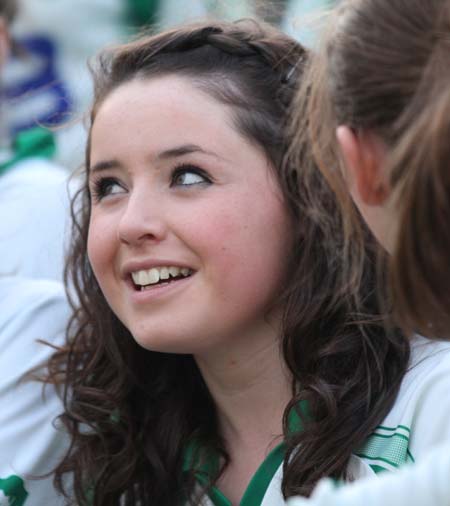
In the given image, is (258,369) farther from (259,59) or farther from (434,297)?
(434,297)

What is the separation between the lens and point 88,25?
598 cm

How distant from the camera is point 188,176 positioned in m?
2.00

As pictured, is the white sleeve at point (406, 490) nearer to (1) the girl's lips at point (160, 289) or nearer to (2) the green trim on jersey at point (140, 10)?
(1) the girl's lips at point (160, 289)

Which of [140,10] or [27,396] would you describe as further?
[140,10]

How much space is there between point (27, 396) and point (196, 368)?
366 millimetres

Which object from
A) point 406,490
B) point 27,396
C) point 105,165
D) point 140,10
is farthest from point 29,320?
point 140,10

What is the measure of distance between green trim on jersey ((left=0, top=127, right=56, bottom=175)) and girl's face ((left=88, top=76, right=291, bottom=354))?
3.89 ft

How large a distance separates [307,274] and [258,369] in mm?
216

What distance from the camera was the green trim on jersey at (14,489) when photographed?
2.19 m

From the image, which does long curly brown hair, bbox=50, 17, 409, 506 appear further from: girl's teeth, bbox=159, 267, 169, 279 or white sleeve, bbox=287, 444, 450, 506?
white sleeve, bbox=287, 444, 450, 506

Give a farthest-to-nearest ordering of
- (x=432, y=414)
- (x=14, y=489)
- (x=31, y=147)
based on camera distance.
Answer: (x=31, y=147) → (x=14, y=489) → (x=432, y=414)

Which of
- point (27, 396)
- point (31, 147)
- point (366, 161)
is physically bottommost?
point (27, 396)

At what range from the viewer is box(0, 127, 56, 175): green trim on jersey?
321cm

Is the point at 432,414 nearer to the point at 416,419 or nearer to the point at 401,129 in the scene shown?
the point at 416,419
